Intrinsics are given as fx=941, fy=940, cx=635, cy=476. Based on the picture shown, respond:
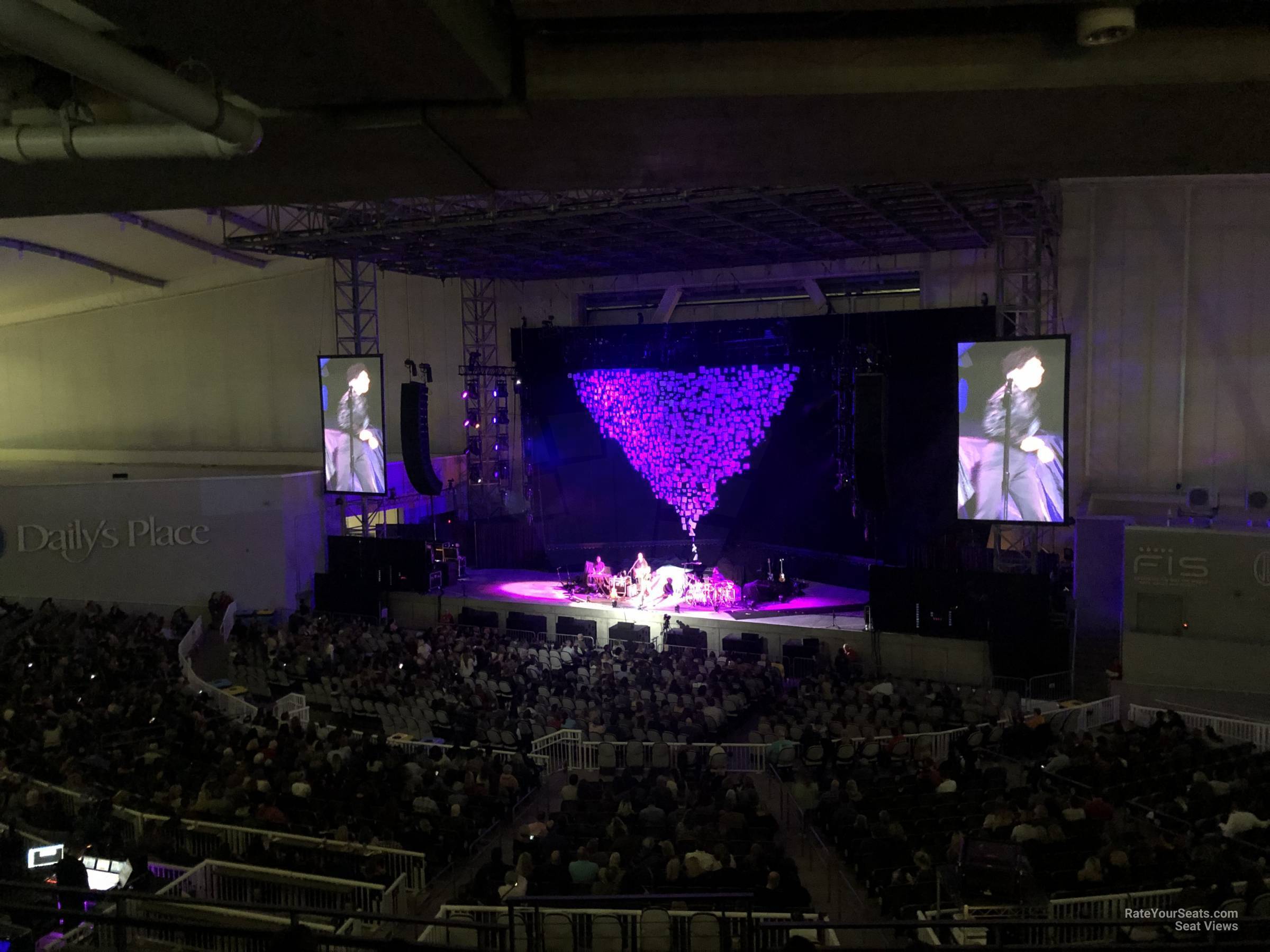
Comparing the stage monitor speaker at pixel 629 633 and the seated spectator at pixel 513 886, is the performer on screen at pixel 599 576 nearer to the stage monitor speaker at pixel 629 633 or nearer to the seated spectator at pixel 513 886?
the stage monitor speaker at pixel 629 633

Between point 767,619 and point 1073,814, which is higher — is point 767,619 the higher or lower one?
the lower one

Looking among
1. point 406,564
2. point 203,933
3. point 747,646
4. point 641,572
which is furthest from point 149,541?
point 203,933

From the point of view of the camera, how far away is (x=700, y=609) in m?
17.4

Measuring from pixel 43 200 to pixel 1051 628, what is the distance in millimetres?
13864

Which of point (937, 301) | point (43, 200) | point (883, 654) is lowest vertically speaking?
point (883, 654)

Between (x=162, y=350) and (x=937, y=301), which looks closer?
(x=937, y=301)

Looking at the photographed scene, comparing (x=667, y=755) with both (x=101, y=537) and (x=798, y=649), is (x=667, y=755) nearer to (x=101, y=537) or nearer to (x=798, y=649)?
(x=798, y=649)

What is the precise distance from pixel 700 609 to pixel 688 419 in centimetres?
423

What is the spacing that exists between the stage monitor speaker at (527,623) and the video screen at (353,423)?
12.1 feet

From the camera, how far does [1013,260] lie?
17719 millimetres

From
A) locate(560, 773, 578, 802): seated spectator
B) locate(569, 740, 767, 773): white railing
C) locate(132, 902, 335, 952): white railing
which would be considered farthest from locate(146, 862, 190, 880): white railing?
locate(569, 740, 767, 773): white railing

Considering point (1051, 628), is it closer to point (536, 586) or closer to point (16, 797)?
point (536, 586)

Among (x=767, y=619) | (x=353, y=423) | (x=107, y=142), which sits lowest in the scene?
(x=767, y=619)

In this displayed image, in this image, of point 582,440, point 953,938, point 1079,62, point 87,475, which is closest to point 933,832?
point 953,938
